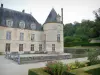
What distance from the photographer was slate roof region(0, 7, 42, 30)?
56.1 ft

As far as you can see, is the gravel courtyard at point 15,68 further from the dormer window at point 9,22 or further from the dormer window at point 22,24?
the dormer window at point 22,24

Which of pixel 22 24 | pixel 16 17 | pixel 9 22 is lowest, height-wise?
pixel 22 24

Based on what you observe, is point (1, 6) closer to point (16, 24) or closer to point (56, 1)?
point (16, 24)

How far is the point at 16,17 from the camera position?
18.6 m

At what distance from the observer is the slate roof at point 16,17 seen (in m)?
17.1

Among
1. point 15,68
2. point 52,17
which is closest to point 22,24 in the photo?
point 52,17

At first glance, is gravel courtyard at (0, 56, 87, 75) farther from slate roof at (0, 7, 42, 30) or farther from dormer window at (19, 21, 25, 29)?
dormer window at (19, 21, 25, 29)

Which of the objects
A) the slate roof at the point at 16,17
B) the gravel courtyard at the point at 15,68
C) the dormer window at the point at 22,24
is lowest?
the gravel courtyard at the point at 15,68

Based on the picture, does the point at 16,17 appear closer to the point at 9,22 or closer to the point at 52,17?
the point at 9,22

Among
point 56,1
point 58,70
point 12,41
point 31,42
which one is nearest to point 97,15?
point 31,42

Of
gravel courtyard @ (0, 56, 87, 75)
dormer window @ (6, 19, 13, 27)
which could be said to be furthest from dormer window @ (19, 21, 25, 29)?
gravel courtyard @ (0, 56, 87, 75)

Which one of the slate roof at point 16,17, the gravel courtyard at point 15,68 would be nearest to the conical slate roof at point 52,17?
the slate roof at point 16,17

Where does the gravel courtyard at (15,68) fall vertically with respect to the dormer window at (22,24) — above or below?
below

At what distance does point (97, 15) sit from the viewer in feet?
103
